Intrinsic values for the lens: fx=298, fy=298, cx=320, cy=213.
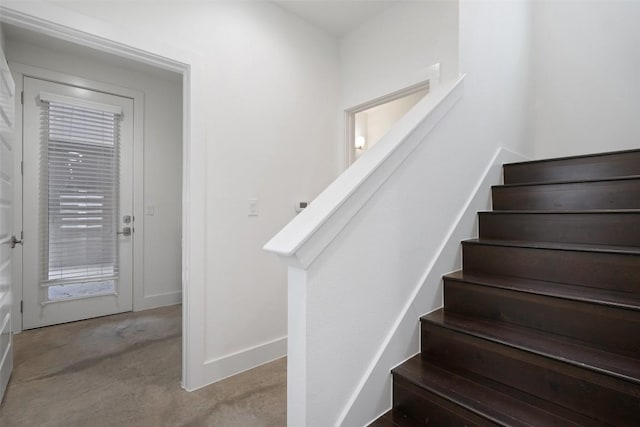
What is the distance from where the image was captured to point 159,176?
12.0ft

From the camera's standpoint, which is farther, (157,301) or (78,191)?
(157,301)

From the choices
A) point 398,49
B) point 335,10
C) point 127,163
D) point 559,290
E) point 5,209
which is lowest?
point 559,290

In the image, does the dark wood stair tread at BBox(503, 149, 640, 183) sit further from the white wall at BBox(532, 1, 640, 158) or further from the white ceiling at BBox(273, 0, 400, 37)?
the white ceiling at BBox(273, 0, 400, 37)

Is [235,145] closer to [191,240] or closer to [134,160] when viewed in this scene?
[191,240]

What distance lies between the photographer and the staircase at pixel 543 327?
3.11ft

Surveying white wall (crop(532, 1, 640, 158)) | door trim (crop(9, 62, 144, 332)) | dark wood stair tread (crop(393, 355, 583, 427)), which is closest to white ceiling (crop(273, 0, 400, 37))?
white wall (crop(532, 1, 640, 158))

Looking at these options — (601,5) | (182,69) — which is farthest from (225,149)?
(601,5)

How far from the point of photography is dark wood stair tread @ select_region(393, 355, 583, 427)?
3.05 ft

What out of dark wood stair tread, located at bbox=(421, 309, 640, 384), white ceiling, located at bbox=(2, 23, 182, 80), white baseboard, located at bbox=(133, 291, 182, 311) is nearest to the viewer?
dark wood stair tread, located at bbox=(421, 309, 640, 384)

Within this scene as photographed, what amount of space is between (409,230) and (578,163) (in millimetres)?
1304

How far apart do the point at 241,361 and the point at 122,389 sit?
0.73 m

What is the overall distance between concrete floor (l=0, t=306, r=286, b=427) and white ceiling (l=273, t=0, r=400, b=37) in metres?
2.80

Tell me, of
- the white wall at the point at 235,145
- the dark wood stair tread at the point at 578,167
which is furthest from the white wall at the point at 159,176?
the dark wood stair tread at the point at 578,167

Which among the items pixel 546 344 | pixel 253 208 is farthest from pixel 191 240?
pixel 546 344
